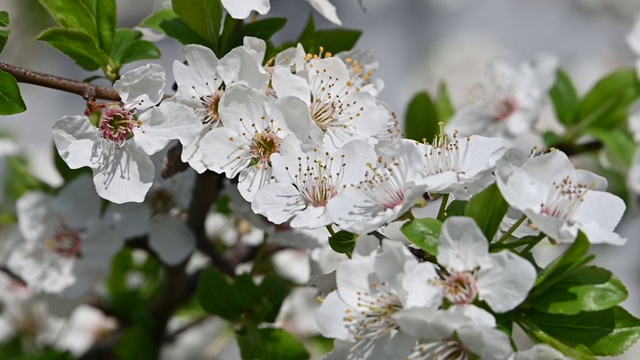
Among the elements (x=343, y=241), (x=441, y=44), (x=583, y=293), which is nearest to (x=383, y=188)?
(x=343, y=241)

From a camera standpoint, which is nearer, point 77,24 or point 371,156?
point 371,156

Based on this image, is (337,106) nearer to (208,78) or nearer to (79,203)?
(208,78)

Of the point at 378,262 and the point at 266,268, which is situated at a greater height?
the point at 378,262

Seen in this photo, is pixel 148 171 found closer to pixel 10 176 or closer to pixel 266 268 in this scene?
pixel 266 268

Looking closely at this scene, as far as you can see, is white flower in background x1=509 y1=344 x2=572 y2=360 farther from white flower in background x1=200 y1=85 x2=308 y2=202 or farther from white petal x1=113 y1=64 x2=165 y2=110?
white petal x1=113 y1=64 x2=165 y2=110

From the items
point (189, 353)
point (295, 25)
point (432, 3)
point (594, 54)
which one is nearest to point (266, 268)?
point (189, 353)

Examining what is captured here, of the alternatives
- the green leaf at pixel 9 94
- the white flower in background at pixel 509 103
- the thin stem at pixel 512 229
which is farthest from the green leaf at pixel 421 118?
the green leaf at pixel 9 94
